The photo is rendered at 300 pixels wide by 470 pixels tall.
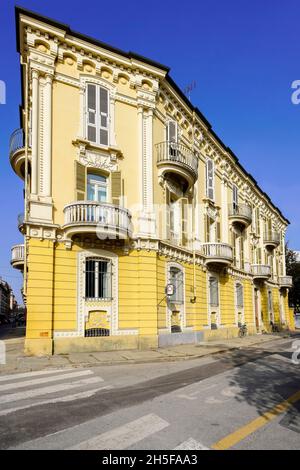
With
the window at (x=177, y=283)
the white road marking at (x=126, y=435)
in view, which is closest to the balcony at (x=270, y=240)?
the window at (x=177, y=283)

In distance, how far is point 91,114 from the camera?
52.6ft

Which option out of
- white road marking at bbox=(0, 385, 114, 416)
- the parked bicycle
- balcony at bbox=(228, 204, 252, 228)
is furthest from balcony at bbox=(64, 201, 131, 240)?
the parked bicycle

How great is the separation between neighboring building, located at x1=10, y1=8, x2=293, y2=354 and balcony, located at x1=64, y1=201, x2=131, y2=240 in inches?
1.7

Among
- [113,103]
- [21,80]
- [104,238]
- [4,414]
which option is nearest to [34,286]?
[104,238]

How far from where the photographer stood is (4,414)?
612cm

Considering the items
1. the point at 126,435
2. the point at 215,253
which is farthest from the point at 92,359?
the point at 215,253

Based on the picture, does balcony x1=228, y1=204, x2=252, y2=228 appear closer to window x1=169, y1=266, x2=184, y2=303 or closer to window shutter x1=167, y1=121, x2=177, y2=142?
window shutter x1=167, y1=121, x2=177, y2=142

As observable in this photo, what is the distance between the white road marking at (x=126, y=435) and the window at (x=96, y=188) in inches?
439

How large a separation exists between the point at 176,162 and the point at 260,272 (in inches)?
641

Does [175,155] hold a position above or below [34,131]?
above

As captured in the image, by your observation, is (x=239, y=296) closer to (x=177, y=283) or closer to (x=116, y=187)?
(x=177, y=283)

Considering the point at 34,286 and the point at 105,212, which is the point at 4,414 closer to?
the point at 34,286

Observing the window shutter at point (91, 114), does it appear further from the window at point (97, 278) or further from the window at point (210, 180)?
the window at point (210, 180)

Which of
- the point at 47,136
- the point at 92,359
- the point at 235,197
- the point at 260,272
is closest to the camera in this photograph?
the point at 92,359
